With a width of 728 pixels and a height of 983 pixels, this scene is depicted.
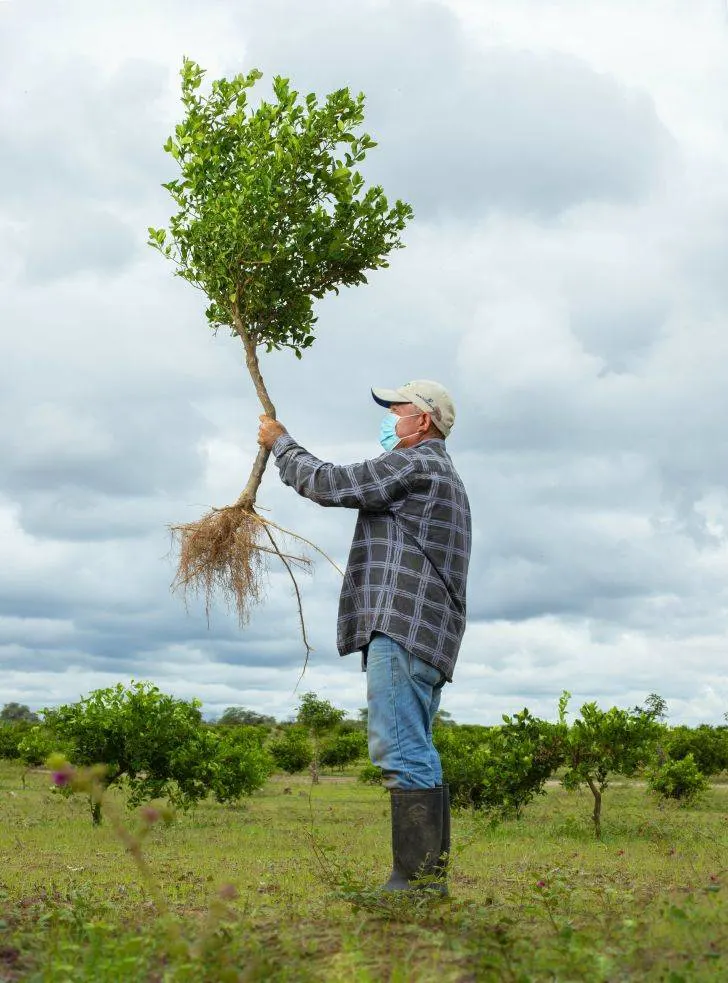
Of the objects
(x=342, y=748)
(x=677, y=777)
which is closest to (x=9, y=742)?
(x=342, y=748)

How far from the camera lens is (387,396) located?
6070 mm

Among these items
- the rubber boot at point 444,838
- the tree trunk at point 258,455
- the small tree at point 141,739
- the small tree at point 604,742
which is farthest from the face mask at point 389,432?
the small tree at point 141,739

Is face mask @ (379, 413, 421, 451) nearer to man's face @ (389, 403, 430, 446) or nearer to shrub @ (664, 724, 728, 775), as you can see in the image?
man's face @ (389, 403, 430, 446)

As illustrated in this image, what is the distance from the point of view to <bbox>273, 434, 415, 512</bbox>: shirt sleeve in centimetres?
554

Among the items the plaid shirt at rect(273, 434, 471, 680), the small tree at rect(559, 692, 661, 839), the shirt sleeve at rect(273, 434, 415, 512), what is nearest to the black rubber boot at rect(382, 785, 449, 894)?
the plaid shirt at rect(273, 434, 471, 680)

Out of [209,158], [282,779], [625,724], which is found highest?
[209,158]

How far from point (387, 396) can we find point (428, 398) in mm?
261

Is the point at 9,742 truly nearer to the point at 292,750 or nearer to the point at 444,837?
the point at 292,750

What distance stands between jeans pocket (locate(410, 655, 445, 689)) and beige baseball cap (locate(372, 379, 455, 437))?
152 cm

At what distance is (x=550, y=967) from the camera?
3715 mm

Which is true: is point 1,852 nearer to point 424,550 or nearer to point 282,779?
point 424,550

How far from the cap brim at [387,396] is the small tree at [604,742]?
1047 centimetres

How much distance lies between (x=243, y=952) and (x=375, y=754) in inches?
59.8

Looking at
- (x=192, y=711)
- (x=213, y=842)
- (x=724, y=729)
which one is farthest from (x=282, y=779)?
(x=213, y=842)
